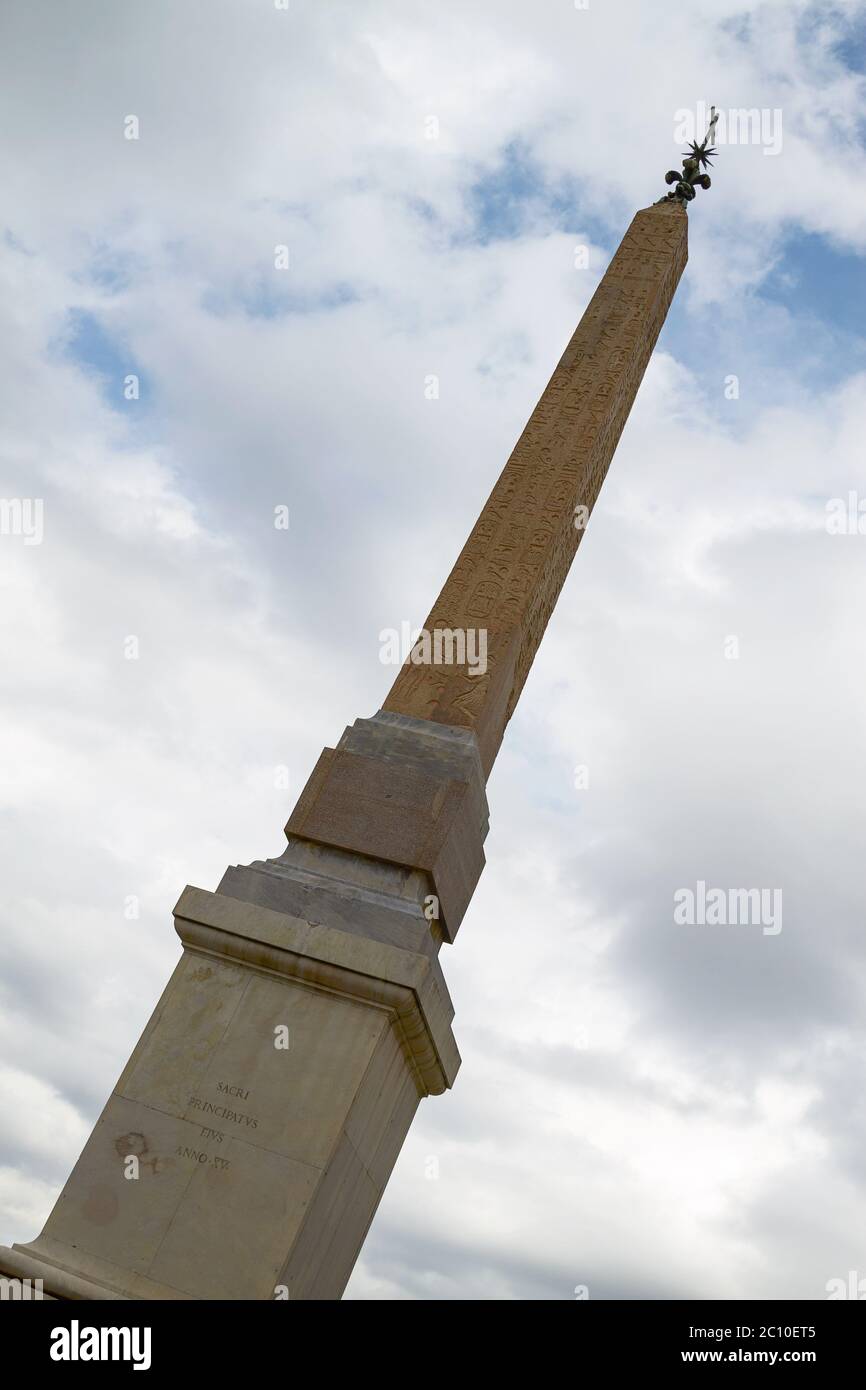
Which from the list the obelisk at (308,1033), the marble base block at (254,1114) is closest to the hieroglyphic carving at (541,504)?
the obelisk at (308,1033)

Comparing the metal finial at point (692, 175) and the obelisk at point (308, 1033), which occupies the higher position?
the metal finial at point (692, 175)

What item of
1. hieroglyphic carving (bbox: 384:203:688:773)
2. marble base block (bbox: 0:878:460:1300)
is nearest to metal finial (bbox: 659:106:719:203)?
hieroglyphic carving (bbox: 384:203:688:773)

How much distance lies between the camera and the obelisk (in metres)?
6.36

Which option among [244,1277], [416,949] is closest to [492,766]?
[416,949]

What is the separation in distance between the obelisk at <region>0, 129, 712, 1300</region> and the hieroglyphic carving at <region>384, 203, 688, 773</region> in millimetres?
41

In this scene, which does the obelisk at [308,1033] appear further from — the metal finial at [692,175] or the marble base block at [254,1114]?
the metal finial at [692,175]

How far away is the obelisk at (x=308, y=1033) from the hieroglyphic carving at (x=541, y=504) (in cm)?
4

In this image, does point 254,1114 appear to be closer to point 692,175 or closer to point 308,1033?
point 308,1033

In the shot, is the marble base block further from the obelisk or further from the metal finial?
the metal finial

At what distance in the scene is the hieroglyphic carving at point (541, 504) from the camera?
9077 mm
